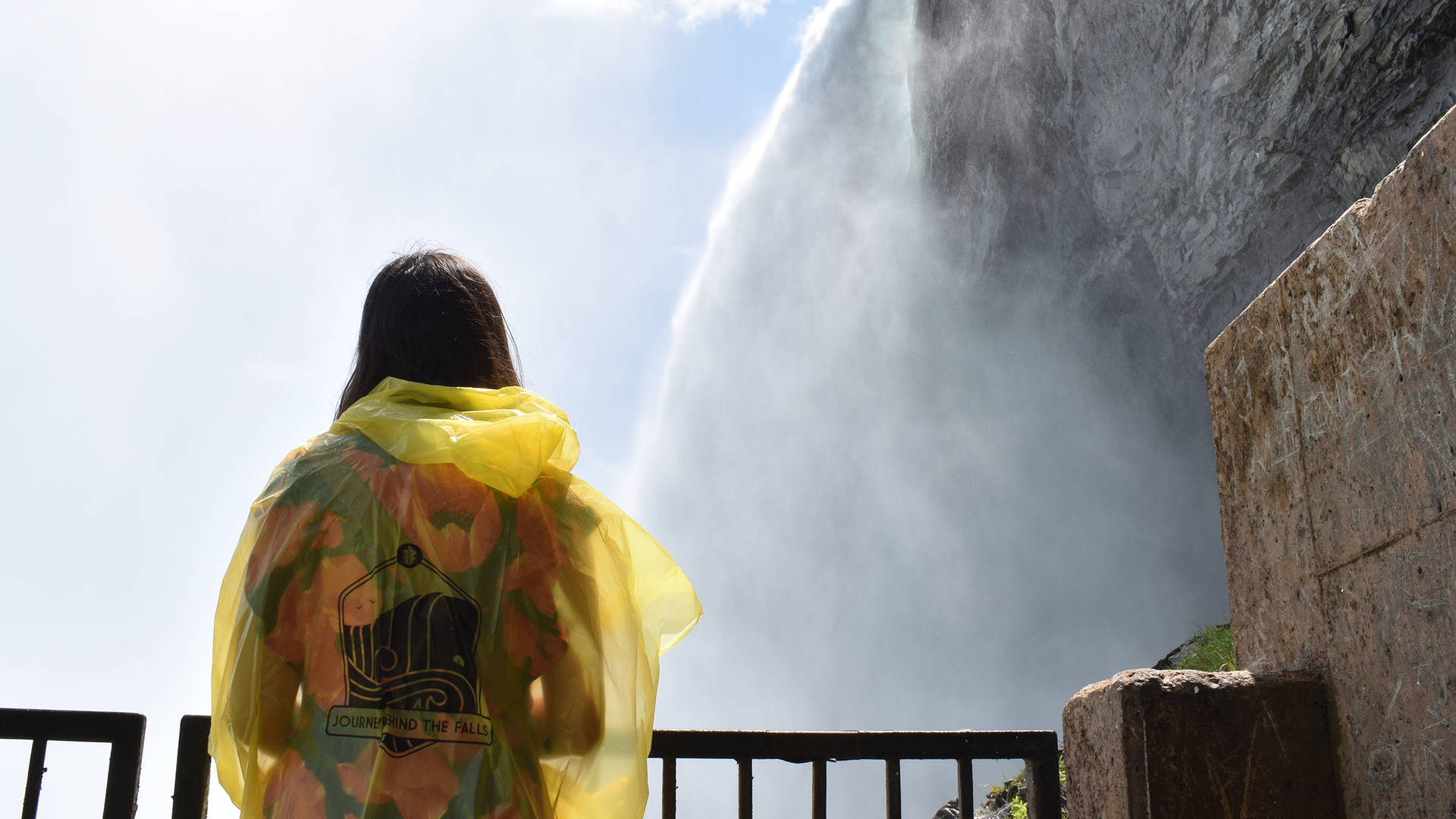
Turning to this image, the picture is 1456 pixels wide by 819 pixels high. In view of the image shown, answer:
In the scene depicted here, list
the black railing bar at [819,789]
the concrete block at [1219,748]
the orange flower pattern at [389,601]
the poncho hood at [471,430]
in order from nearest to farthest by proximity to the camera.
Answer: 1. the orange flower pattern at [389,601]
2. the poncho hood at [471,430]
3. the concrete block at [1219,748]
4. the black railing bar at [819,789]

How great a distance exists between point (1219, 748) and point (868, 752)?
866mm

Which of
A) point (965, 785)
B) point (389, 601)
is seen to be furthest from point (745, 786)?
point (389, 601)

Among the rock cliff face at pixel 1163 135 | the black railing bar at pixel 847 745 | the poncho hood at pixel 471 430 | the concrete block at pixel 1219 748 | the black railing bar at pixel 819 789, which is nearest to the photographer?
the poncho hood at pixel 471 430

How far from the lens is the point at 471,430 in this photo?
1.42 metres

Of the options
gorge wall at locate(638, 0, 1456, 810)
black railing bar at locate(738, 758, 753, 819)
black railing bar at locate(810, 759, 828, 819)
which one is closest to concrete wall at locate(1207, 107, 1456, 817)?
black railing bar at locate(810, 759, 828, 819)

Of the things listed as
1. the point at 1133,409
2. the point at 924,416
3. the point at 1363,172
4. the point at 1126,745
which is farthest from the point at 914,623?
the point at 1126,745

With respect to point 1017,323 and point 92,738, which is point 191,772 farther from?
point 1017,323

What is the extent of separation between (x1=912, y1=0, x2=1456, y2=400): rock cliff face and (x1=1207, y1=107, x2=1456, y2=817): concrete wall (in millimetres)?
9170

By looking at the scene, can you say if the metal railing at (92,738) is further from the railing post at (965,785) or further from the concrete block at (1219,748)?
the concrete block at (1219,748)

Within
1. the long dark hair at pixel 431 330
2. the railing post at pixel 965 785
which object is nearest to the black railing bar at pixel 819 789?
the railing post at pixel 965 785

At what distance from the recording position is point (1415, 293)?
1.41 m

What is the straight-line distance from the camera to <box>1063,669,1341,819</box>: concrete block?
1600 millimetres

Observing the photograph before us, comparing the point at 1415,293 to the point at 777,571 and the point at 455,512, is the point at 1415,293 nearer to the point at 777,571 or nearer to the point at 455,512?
the point at 455,512

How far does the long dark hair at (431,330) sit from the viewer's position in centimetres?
166
